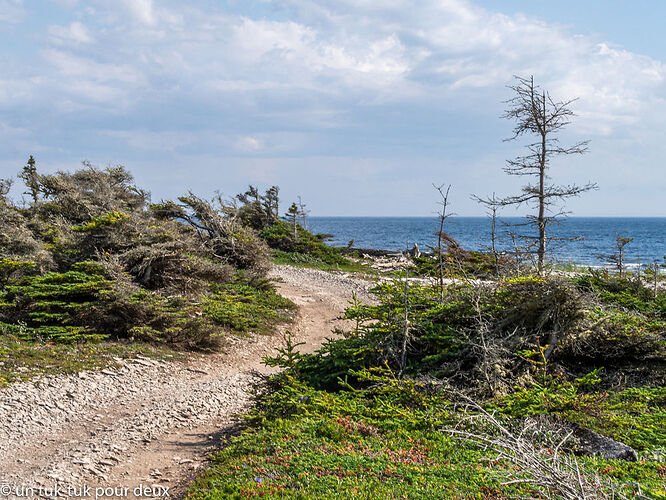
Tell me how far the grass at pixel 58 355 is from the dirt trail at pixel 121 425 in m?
0.29

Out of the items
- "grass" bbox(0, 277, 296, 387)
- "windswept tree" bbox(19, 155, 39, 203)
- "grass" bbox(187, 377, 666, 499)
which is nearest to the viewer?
"grass" bbox(187, 377, 666, 499)

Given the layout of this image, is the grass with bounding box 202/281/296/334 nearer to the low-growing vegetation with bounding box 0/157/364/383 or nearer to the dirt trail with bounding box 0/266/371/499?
the low-growing vegetation with bounding box 0/157/364/383

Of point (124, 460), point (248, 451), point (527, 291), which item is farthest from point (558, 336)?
point (124, 460)

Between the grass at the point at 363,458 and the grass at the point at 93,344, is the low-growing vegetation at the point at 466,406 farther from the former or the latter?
the grass at the point at 93,344

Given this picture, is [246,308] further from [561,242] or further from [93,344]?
[561,242]

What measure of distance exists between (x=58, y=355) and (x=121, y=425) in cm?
301

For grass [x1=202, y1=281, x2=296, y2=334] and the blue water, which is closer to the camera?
the blue water

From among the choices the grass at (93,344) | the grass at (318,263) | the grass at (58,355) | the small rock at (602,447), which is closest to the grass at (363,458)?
the small rock at (602,447)

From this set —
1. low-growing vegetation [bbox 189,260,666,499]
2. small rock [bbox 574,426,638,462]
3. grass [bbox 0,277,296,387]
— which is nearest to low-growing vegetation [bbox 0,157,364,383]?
grass [bbox 0,277,296,387]

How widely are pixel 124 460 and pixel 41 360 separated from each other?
399 cm

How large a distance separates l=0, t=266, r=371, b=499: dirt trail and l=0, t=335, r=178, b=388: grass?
287mm

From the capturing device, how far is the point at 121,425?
7.25 meters

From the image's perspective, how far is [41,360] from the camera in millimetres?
8859

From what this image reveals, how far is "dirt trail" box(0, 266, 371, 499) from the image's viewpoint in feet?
18.4
